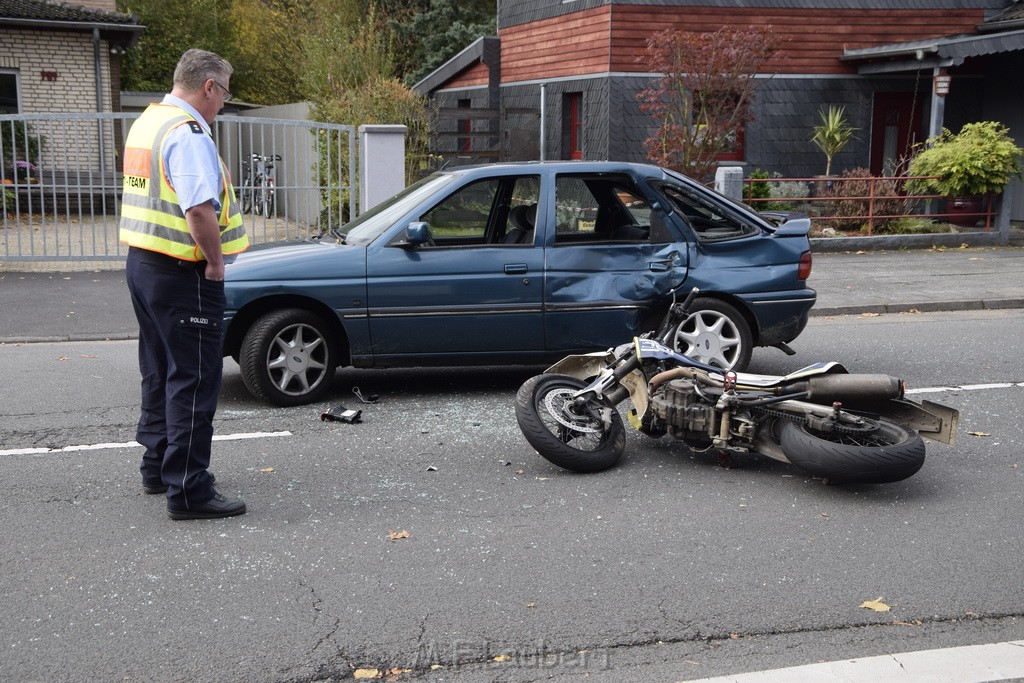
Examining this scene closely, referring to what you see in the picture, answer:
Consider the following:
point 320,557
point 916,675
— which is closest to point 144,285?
point 320,557

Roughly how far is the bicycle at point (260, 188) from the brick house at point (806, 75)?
3.47 metres

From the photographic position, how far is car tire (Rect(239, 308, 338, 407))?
7.24 m

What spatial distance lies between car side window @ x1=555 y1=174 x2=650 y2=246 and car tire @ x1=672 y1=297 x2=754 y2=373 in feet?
2.15

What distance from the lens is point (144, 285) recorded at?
4.97m

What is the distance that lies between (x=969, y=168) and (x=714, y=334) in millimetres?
11052

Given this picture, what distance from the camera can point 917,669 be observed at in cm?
383

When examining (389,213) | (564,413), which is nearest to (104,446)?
(389,213)

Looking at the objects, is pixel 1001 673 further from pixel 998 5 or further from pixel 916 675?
pixel 998 5

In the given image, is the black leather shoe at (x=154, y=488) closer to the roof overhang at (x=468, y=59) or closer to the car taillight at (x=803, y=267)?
the car taillight at (x=803, y=267)

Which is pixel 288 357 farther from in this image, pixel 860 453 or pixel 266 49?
pixel 266 49

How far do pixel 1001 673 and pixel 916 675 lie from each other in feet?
0.98

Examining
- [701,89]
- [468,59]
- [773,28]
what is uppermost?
[773,28]

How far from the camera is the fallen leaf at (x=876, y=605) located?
14.2 feet

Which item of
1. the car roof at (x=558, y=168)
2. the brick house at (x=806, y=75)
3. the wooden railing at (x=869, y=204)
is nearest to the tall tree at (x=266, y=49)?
the brick house at (x=806, y=75)
